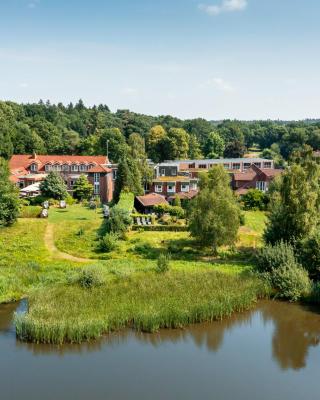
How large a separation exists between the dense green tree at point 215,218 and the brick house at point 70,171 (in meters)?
28.2

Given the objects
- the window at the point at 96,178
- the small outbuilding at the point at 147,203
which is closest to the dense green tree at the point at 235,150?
the window at the point at 96,178

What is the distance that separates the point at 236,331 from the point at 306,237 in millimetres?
11615

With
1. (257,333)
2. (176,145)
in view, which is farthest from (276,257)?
(176,145)

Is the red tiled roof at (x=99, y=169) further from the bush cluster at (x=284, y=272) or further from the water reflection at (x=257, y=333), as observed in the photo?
the water reflection at (x=257, y=333)

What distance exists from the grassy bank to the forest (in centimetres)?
4211

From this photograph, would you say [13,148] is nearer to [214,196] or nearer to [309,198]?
[214,196]

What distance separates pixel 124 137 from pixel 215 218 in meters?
63.8

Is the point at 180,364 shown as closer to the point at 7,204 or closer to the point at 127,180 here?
the point at 7,204

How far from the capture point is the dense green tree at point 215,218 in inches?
1538

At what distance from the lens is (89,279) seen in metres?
31.2

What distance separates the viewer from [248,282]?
103ft

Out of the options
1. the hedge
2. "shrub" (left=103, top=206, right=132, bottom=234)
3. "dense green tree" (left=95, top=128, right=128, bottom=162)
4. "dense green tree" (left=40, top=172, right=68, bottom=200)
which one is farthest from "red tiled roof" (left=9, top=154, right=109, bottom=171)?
"shrub" (left=103, top=206, right=132, bottom=234)

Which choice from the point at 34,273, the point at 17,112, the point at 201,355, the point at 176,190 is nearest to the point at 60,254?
the point at 34,273

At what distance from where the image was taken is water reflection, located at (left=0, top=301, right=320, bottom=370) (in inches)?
945
